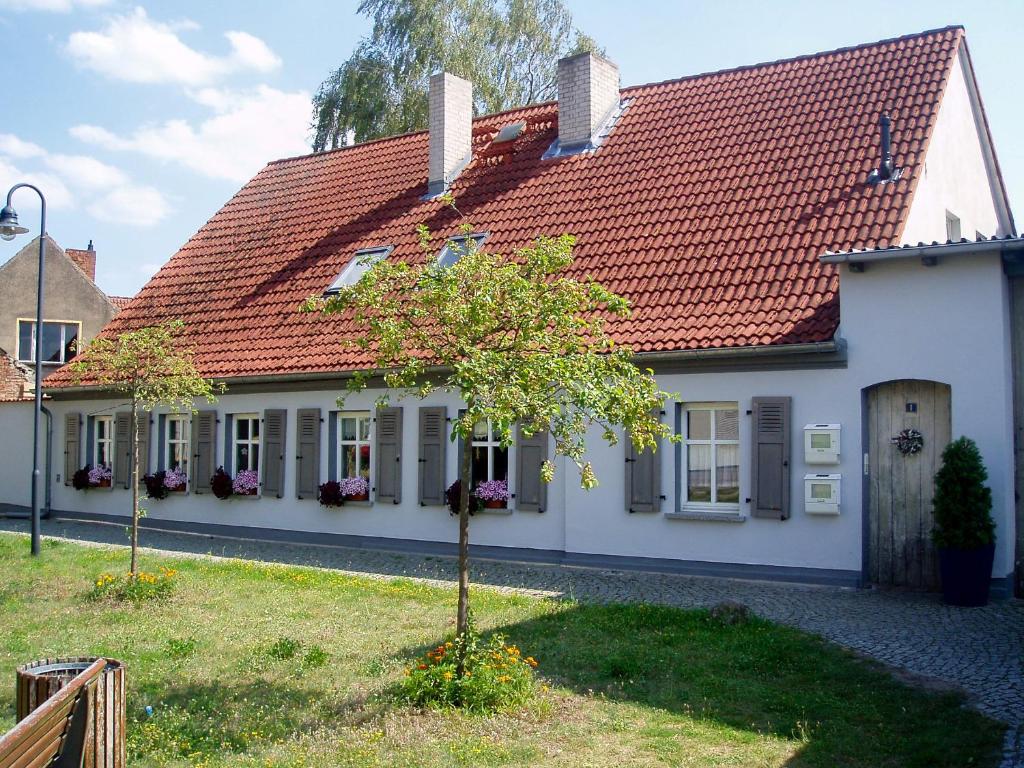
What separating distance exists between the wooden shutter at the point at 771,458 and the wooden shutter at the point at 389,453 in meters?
5.88

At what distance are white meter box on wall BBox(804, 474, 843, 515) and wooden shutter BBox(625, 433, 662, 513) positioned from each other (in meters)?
2.03

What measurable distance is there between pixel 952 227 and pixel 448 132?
928 centimetres

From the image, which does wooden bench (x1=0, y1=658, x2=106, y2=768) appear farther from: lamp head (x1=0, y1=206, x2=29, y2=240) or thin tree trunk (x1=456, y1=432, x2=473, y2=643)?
lamp head (x1=0, y1=206, x2=29, y2=240)

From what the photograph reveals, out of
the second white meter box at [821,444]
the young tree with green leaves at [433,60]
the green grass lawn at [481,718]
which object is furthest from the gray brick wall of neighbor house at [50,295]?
the second white meter box at [821,444]

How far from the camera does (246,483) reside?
19047mm

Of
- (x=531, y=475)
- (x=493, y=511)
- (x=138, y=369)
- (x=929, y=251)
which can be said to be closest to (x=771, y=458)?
(x=929, y=251)

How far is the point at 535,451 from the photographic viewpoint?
1561 centimetres

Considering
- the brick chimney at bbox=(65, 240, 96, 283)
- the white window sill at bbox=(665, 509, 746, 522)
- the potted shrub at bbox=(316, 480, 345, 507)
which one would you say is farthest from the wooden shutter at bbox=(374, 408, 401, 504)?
the brick chimney at bbox=(65, 240, 96, 283)

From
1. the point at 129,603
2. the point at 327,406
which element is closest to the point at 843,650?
the point at 129,603

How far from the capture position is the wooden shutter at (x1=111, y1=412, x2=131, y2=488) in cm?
2112

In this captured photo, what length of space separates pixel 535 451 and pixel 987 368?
6116 mm

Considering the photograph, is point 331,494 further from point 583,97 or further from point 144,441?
point 583,97

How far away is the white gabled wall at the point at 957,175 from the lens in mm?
15606

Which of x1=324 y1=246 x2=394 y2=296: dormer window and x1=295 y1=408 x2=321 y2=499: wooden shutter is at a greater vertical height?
x1=324 y1=246 x2=394 y2=296: dormer window
